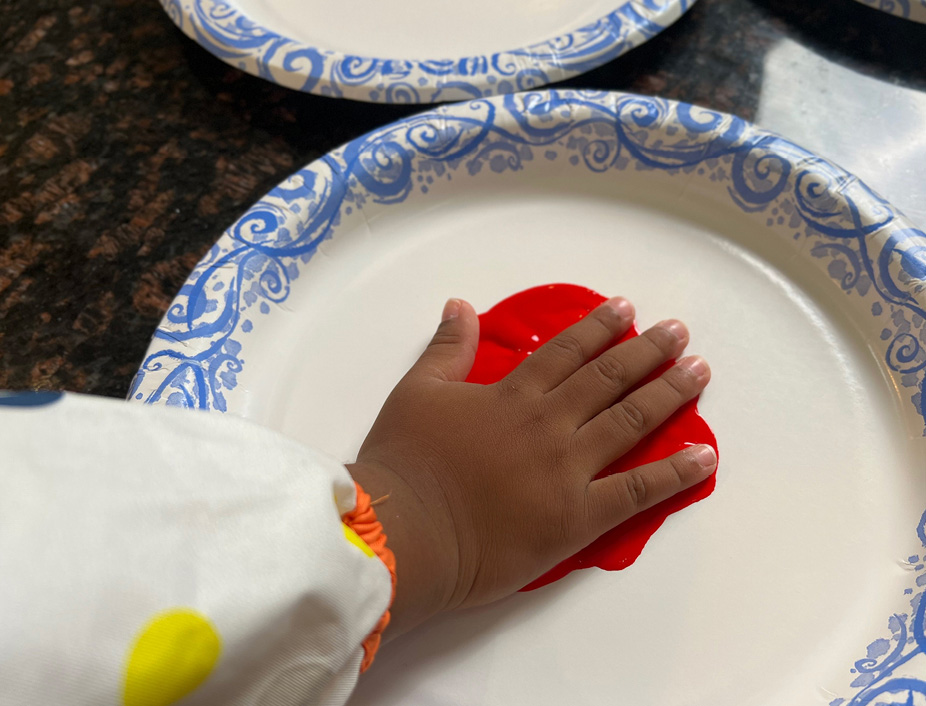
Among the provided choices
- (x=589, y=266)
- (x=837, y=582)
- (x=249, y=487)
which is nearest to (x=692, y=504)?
(x=837, y=582)

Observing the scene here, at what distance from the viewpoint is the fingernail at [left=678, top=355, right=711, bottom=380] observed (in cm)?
57

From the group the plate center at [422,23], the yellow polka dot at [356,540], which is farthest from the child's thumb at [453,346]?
the plate center at [422,23]

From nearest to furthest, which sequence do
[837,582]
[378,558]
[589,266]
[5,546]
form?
[5,546], [378,558], [837,582], [589,266]

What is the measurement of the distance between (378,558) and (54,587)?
156 mm

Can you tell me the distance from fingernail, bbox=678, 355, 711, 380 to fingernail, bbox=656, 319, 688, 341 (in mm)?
23

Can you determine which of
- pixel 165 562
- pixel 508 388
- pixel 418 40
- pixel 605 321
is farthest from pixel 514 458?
pixel 418 40

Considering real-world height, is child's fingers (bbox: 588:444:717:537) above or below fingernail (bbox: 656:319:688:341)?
below

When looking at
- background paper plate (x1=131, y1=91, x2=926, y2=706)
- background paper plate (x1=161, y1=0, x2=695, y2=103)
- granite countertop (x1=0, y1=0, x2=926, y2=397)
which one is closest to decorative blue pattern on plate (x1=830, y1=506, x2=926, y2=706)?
background paper plate (x1=131, y1=91, x2=926, y2=706)

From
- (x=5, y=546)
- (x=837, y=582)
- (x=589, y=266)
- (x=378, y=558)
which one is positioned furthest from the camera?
(x=589, y=266)

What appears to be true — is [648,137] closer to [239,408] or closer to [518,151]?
[518,151]

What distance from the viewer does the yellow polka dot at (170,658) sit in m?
0.25

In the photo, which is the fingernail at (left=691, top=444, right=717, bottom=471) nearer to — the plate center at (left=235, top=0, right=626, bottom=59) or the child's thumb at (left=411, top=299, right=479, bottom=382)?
the child's thumb at (left=411, top=299, right=479, bottom=382)

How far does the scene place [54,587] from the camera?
238mm

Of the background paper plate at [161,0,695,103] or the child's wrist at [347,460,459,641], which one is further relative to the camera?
the background paper plate at [161,0,695,103]
